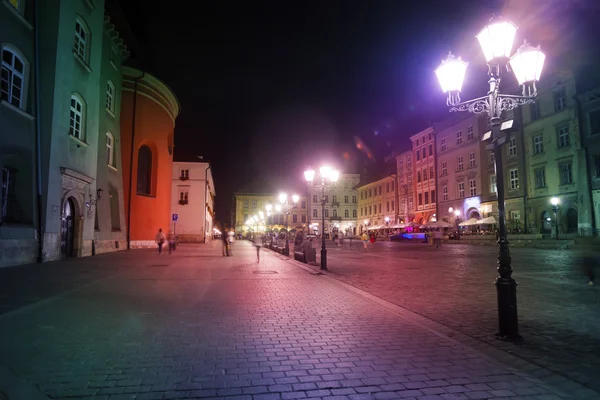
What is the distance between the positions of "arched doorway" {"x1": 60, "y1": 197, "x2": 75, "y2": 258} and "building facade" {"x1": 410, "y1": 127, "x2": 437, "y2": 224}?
1819 inches

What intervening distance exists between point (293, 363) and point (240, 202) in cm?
9177

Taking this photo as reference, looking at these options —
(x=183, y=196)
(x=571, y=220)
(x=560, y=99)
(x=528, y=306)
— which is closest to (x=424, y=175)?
(x=560, y=99)

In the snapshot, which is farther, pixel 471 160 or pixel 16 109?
pixel 471 160

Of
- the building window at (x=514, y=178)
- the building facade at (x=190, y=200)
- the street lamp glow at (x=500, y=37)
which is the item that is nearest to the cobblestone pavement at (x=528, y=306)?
the street lamp glow at (x=500, y=37)

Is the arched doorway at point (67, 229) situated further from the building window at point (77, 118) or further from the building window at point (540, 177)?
the building window at point (540, 177)

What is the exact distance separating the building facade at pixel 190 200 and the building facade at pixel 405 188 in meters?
31.8

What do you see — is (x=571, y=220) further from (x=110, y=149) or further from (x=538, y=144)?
(x=110, y=149)

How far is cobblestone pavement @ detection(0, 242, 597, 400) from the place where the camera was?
379cm

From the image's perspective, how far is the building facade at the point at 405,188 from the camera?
61906mm

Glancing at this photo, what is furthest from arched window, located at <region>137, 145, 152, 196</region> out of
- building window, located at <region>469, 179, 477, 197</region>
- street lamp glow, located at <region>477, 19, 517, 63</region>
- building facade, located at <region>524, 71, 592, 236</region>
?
building window, located at <region>469, 179, 477, 197</region>

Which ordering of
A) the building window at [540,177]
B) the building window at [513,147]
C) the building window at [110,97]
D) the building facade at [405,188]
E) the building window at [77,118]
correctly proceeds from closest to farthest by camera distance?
the building window at [77,118] → the building window at [110,97] → the building window at [540,177] → the building window at [513,147] → the building facade at [405,188]

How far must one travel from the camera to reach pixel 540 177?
37938 millimetres

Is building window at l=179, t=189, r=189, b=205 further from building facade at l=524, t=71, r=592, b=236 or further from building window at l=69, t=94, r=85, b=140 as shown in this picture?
building facade at l=524, t=71, r=592, b=236

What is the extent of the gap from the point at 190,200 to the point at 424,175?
3427 cm
